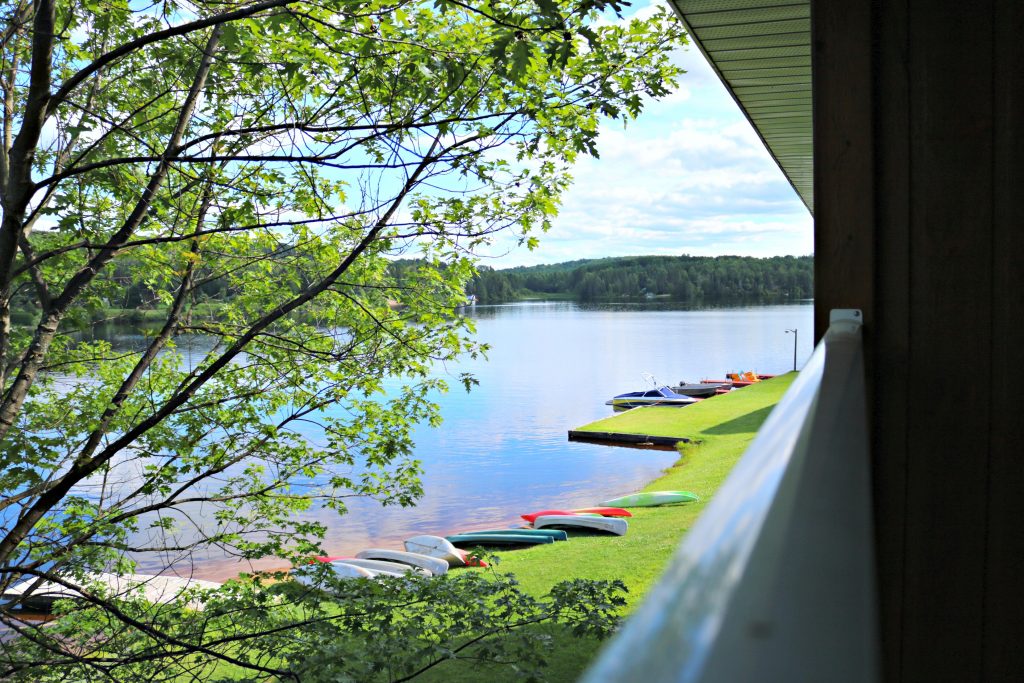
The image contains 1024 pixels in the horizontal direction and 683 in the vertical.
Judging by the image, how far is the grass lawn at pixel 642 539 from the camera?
24.6 ft

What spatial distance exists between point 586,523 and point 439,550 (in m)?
2.75

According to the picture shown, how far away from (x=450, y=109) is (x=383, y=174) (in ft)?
2.06

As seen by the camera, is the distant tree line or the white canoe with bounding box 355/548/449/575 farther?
the distant tree line

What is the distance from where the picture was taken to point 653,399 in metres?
28.4

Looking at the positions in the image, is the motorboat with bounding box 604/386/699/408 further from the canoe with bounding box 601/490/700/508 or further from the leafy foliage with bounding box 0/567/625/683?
the leafy foliage with bounding box 0/567/625/683

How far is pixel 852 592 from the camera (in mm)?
482

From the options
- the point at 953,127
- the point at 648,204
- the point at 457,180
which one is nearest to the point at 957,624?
the point at 953,127

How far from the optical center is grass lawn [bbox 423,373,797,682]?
7.50 m

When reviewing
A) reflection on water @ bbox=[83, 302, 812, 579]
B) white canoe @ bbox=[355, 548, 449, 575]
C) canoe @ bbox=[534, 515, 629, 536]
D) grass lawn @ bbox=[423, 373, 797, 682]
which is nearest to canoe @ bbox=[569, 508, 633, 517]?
grass lawn @ bbox=[423, 373, 797, 682]

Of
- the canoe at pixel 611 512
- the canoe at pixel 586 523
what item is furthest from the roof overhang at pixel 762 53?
the canoe at pixel 611 512

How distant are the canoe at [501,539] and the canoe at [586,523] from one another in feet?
2.29

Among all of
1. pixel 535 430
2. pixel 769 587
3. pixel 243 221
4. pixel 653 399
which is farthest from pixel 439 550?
pixel 653 399

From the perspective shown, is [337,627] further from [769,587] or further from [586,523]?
[586,523]

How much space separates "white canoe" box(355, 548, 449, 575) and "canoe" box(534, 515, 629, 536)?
280cm
